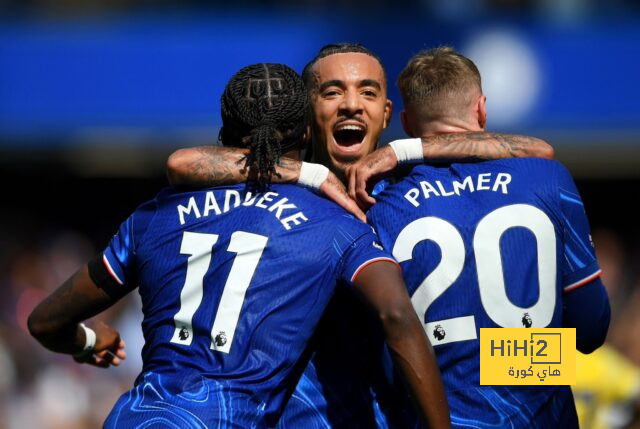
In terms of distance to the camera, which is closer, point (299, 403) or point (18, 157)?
point (299, 403)

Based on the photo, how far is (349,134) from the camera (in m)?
4.89

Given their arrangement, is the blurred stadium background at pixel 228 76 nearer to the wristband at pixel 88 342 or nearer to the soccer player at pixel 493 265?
the wristband at pixel 88 342

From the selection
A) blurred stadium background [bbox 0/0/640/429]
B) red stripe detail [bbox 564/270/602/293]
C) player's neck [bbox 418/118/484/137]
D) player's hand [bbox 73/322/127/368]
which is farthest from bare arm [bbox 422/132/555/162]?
blurred stadium background [bbox 0/0/640/429]

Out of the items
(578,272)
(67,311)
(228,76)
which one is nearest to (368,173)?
(578,272)

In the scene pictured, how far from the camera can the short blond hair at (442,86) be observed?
169 inches

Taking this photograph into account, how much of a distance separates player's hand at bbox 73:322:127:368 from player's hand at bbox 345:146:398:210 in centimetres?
120

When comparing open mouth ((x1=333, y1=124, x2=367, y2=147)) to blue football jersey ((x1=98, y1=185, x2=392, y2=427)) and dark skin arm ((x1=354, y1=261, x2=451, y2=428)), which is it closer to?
blue football jersey ((x1=98, y1=185, x2=392, y2=427))

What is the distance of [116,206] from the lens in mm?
14789

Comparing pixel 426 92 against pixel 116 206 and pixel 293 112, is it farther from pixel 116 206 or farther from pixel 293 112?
pixel 116 206

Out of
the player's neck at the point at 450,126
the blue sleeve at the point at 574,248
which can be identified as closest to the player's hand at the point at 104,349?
the player's neck at the point at 450,126

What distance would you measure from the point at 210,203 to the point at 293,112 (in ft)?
1.47

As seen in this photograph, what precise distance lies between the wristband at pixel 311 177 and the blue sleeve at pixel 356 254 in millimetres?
248

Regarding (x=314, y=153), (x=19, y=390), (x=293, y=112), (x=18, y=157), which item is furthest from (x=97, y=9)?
(x=293, y=112)

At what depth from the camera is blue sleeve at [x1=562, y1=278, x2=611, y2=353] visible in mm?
3988
